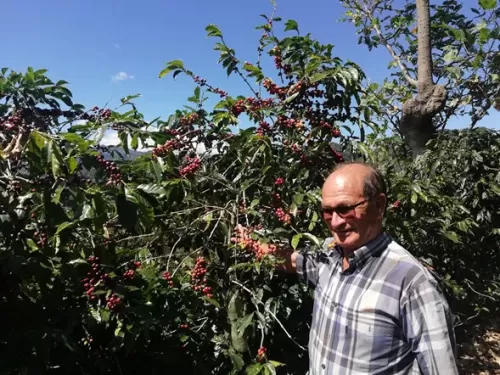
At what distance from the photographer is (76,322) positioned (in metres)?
1.58

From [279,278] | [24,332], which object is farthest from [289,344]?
[24,332]

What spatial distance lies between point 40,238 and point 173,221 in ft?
2.23

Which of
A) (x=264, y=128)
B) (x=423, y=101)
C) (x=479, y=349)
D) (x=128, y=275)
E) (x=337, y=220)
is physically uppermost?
(x=423, y=101)

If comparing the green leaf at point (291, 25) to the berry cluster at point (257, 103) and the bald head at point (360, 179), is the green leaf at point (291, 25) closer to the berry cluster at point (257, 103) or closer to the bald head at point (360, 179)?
the berry cluster at point (257, 103)

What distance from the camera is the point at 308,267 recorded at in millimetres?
1848

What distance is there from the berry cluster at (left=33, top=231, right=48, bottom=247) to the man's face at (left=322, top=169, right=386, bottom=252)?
3.35 feet

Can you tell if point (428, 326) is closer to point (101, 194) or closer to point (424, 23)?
point (101, 194)

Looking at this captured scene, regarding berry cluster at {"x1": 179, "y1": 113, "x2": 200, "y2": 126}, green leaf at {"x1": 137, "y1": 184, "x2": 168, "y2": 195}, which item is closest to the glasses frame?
green leaf at {"x1": 137, "y1": 184, "x2": 168, "y2": 195}

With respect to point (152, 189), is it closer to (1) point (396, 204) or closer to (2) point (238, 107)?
(2) point (238, 107)

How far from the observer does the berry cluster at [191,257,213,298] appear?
183 centimetres

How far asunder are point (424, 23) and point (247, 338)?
159 inches

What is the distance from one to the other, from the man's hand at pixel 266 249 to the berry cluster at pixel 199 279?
18cm

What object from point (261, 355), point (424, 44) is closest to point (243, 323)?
point (261, 355)

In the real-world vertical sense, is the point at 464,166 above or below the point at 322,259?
above
